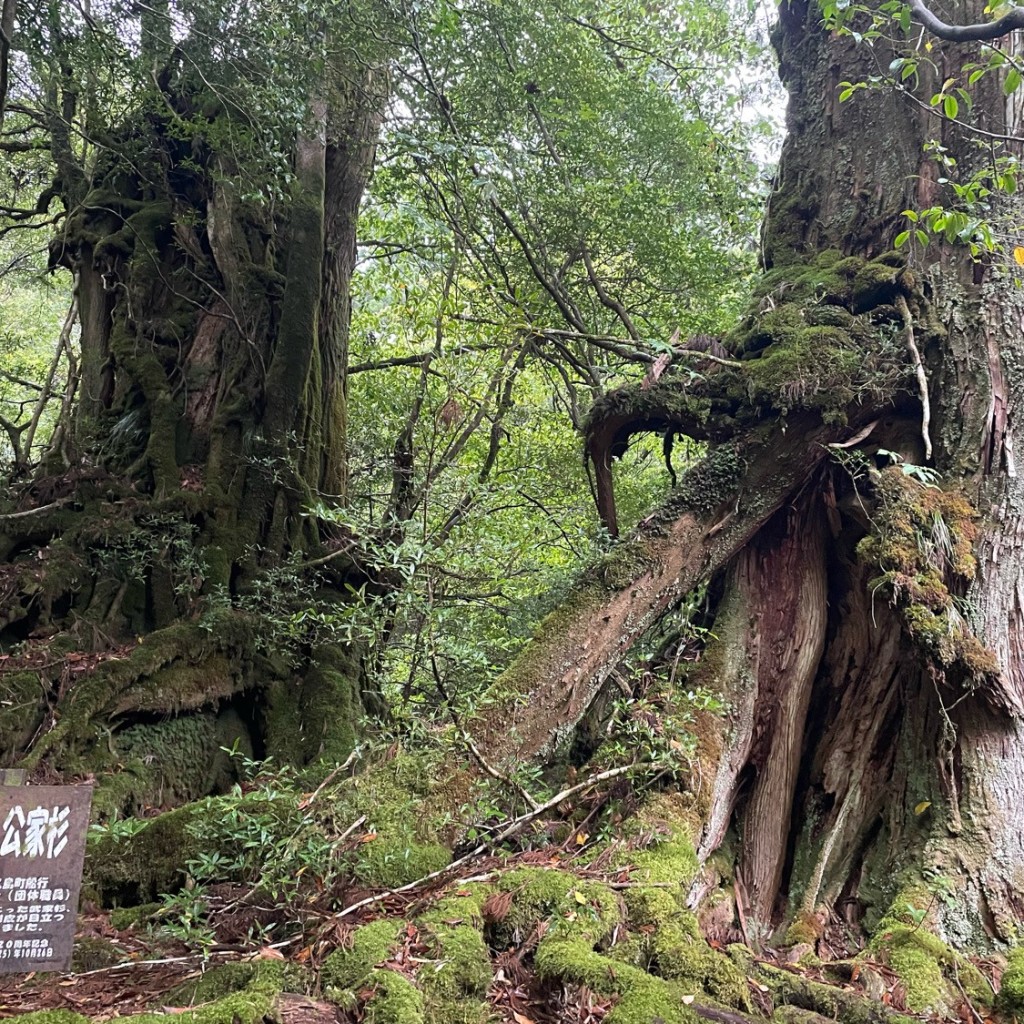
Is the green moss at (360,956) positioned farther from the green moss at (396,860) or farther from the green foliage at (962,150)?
the green foliage at (962,150)

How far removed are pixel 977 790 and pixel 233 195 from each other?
267 inches

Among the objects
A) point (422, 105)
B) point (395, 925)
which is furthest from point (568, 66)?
point (395, 925)

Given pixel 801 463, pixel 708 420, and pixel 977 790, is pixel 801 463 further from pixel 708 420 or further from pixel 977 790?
pixel 977 790

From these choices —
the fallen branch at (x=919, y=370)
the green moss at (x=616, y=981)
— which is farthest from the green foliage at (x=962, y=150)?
the green moss at (x=616, y=981)

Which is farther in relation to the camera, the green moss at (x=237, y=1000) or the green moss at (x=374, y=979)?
the green moss at (x=374, y=979)

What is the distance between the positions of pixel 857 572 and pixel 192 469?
4.86m

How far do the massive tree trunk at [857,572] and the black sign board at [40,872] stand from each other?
1.65 m

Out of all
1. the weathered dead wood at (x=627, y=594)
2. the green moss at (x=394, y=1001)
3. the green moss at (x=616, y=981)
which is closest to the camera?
the green moss at (x=394, y=1001)

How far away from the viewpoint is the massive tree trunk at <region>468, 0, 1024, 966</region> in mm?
3512

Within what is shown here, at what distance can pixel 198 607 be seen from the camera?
5141mm

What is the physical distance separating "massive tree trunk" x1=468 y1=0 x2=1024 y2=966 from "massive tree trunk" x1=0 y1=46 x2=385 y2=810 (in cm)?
230

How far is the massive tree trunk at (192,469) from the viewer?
4609mm

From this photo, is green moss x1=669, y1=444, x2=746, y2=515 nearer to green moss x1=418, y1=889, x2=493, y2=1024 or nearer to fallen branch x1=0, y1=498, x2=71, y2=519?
green moss x1=418, y1=889, x2=493, y2=1024

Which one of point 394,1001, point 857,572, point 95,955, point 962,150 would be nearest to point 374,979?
point 394,1001
